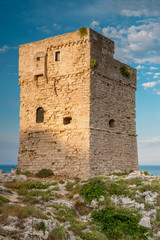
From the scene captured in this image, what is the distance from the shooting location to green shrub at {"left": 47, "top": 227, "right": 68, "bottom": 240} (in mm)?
7543

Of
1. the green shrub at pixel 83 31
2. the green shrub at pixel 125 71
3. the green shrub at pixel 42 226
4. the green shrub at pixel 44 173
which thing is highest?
the green shrub at pixel 83 31

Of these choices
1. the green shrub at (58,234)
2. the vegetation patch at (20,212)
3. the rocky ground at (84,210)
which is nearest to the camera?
the green shrub at (58,234)

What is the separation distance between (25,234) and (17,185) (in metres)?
6.39

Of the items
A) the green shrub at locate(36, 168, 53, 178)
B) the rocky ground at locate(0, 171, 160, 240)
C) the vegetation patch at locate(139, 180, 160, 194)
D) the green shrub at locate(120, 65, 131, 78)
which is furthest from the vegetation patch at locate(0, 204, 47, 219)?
the green shrub at locate(120, 65, 131, 78)

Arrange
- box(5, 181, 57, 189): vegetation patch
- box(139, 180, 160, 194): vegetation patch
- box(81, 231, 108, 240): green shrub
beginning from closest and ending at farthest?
box(81, 231, 108, 240): green shrub → box(139, 180, 160, 194): vegetation patch → box(5, 181, 57, 189): vegetation patch

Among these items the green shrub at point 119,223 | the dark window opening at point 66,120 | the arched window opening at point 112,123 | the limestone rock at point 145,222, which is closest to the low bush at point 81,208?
the green shrub at point 119,223

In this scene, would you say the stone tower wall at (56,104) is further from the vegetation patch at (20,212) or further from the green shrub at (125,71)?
the vegetation patch at (20,212)

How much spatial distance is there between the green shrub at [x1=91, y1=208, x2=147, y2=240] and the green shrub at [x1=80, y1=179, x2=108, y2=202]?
0.97 meters

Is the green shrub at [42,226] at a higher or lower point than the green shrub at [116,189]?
lower

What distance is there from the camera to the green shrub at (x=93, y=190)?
11.6m

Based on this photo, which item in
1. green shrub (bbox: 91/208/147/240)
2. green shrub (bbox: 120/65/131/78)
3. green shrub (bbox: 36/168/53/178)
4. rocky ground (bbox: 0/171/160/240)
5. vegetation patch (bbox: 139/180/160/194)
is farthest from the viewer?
green shrub (bbox: 120/65/131/78)

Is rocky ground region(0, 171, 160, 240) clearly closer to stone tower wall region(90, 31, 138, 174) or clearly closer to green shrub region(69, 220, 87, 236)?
green shrub region(69, 220, 87, 236)

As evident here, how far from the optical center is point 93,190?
1198 cm

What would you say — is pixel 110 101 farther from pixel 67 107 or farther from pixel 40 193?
pixel 40 193
